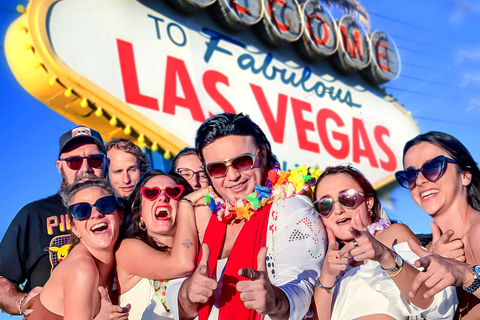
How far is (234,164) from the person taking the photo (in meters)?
2.14

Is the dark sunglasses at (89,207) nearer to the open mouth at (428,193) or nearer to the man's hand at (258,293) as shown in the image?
the man's hand at (258,293)

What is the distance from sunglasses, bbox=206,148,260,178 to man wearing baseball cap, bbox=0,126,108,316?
46.5 inches

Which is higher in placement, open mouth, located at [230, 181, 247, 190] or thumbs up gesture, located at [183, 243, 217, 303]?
open mouth, located at [230, 181, 247, 190]

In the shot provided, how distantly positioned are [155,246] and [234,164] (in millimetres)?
733

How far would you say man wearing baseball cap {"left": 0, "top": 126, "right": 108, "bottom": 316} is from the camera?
3.18 m

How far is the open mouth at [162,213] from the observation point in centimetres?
263

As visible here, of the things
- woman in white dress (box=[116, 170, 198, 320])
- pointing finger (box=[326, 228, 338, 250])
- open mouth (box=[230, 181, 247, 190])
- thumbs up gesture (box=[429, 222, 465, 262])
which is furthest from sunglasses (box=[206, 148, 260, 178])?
thumbs up gesture (box=[429, 222, 465, 262])

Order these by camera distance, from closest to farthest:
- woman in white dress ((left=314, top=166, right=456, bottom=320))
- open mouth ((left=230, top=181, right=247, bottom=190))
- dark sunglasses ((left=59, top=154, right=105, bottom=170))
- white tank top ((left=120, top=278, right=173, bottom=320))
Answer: woman in white dress ((left=314, top=166, right=456, bottom=320)) < open mouth ((left=230, top=181, right=247, bottom=190)) < white tank top ((left=120, top=278, right=173, bottom=320)) < dark sunglasses ((left=59, top=154, right=105, bottom=170))

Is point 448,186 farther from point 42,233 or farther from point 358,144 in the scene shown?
point 358,144

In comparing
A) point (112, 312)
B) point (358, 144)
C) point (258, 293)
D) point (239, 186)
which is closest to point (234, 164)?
point (239, 186)

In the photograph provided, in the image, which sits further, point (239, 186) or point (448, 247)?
point (239, 186)

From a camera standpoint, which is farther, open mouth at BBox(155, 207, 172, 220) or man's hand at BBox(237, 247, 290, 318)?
open mouth at BBox(155, 207, 172, 220)

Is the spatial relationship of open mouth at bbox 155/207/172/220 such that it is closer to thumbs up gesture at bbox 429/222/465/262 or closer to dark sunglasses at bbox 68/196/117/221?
dark sunglasses at bbox 68/196/117/221

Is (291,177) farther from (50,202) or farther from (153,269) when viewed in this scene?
(50,202)
